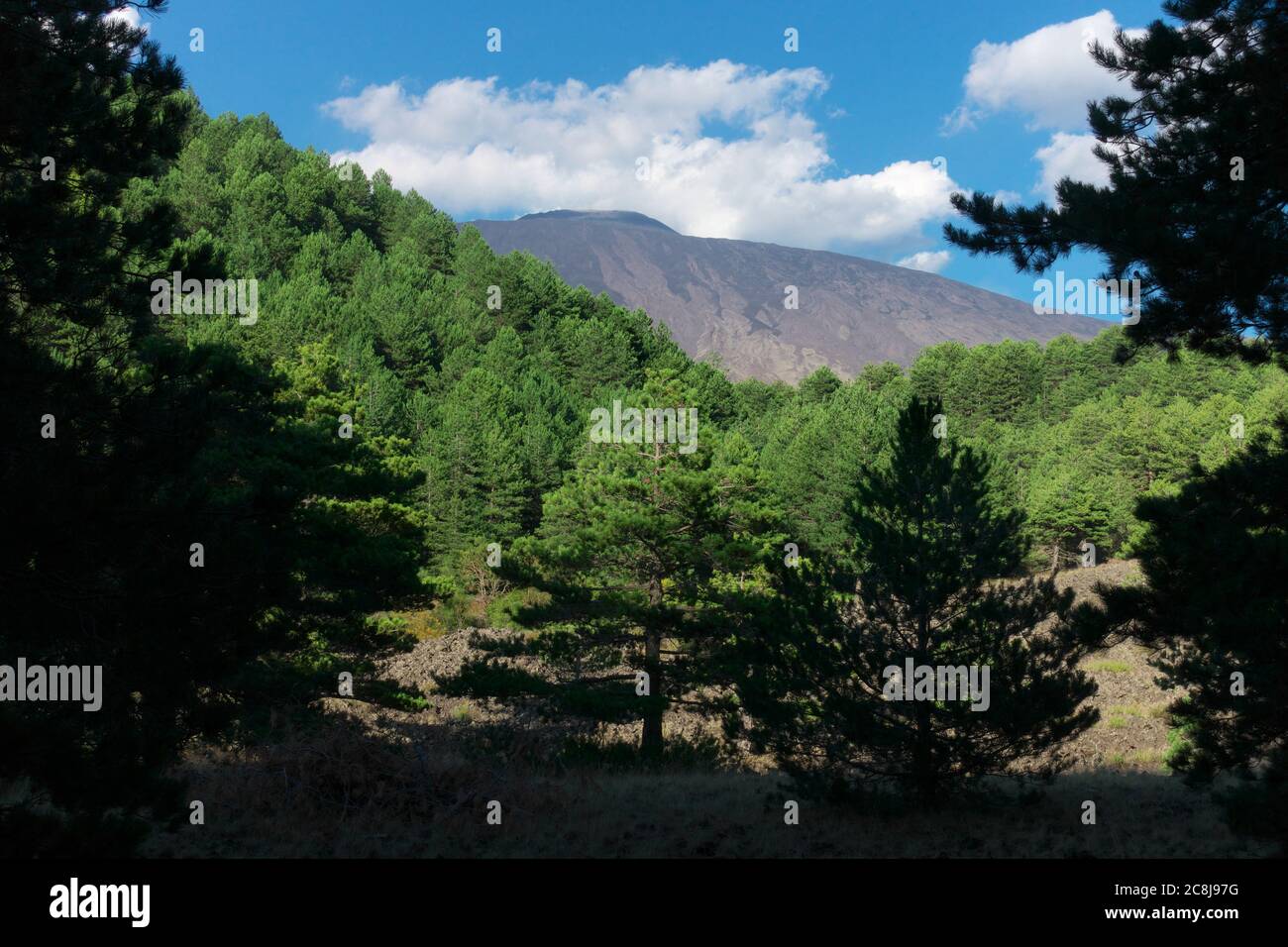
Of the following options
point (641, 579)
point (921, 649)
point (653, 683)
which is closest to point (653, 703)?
point (653, 683)

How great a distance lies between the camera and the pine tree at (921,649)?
405 inches

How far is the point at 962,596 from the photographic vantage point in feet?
35.0

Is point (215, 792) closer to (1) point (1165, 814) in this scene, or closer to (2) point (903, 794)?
(2) point (903, 794)

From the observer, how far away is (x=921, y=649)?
419 inches

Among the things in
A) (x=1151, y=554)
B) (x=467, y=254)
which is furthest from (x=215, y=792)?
(x=467, y=254)

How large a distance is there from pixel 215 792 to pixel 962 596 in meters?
9.24


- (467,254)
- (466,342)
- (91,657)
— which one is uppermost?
(467,254)

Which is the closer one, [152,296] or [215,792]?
[152,296]

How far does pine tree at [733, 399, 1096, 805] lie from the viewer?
10.3 metres
